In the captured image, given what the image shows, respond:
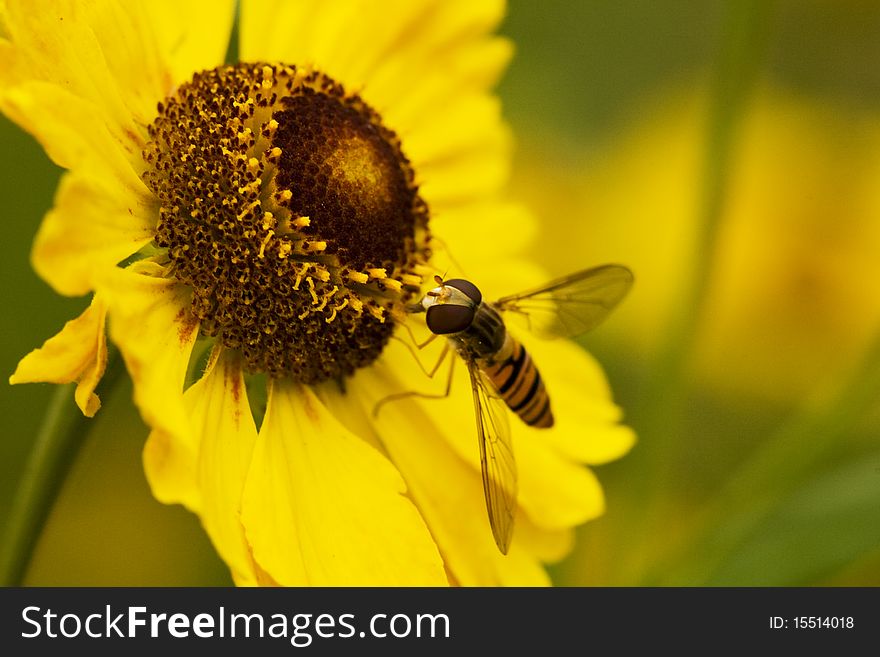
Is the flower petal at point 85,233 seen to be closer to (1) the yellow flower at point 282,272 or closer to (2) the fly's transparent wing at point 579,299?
(1) the yellow flower at point 282,272

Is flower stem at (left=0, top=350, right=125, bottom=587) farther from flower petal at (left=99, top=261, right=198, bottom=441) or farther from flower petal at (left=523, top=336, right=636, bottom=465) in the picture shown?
flower petal at (left=523, top=336, right=636, bottom=465)

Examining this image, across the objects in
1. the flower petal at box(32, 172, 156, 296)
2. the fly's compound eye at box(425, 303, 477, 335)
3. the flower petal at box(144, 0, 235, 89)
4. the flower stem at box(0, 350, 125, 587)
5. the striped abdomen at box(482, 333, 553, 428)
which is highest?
the flower petal at box(144, 0, 235, 89)

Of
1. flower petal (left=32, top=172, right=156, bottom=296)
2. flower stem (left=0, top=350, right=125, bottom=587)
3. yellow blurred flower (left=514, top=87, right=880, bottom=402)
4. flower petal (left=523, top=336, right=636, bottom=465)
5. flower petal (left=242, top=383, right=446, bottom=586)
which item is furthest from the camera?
yellow blurred flower (left=514, top=87, right=880, bottom=402)

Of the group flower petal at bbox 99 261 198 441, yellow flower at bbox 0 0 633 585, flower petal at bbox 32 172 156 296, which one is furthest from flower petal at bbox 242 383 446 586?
flower petal at bbox 32 172 156 296

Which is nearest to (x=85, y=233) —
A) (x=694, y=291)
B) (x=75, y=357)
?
(x=75, y=357)
